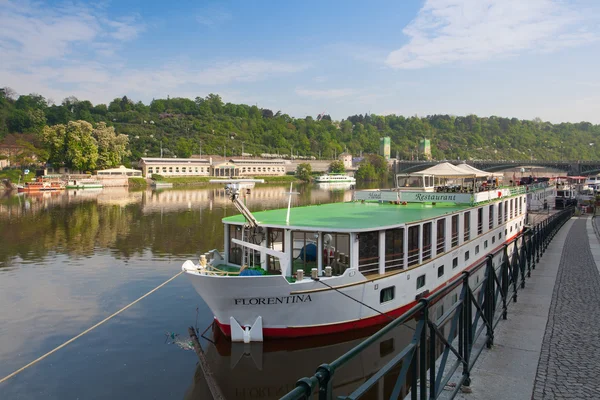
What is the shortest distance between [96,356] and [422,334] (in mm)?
12843

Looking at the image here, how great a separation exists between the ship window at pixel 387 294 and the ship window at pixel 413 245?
142 cm

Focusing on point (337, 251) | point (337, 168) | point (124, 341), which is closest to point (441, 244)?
point (337, 251)

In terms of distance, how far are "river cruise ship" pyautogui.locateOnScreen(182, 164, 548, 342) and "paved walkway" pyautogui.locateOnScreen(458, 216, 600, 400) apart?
14.4ft

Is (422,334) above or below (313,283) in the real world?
above

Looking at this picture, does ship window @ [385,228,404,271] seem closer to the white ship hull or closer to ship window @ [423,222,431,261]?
the white ship hull

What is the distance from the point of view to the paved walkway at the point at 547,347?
7094 mm

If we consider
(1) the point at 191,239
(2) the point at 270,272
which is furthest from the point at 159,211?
(2) the point at 270,272

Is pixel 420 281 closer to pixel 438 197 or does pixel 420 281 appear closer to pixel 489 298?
pixel 438 197

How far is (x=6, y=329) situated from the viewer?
674 inches

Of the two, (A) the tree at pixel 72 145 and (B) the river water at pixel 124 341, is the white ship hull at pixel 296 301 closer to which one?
(B) the river water at pixel 124 341

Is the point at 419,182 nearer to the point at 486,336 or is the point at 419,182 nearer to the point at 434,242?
the point at 434,242

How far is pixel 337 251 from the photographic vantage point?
16.7 m

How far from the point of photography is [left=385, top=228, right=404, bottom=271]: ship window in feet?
54.4

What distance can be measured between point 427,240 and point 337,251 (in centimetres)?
446
